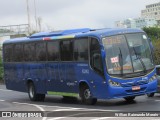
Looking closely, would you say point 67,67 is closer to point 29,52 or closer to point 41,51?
point 41,51

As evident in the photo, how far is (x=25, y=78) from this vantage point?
26484 mm

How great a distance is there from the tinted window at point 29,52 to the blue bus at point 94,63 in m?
0.05

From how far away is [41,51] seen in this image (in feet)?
79.7

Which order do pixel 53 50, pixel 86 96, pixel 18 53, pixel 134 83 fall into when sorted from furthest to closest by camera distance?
pixel 18 53 → pixel 53 50 → pixel 86 96 → pixel 134 83

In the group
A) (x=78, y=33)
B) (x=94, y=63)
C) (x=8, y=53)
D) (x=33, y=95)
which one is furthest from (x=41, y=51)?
(x=94, y=63)

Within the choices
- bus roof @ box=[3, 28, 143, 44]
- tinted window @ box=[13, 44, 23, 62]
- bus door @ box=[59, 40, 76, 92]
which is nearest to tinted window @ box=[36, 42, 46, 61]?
bus roof @ box=[3, 28, 143, 44]

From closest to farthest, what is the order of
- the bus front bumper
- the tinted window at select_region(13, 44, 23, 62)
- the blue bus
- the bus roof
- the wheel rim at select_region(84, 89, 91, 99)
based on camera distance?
the bus front bumper
the blue bus
the bus roof
the wheel rim at select_region(84, 89, 91, 99)
the tinted window at select_region(13, 44, 23, 62)

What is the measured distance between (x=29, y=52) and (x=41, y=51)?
142cm

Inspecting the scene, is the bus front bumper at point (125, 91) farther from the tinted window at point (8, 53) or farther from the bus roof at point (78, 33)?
the tinted window at point (8, 53)

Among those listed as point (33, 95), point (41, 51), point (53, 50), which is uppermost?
point (53, 50)

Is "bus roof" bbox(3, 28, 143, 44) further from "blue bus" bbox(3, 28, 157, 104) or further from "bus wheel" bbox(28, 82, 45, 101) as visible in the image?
"bus wheel" bbox(28, 82, 45, 101)

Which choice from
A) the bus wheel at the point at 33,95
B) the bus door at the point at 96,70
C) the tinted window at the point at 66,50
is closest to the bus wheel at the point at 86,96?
the bus door at the point at 96,70

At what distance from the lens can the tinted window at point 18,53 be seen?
86.7 ft

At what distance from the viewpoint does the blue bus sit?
63.1 feet
